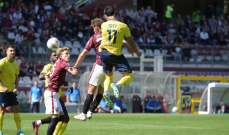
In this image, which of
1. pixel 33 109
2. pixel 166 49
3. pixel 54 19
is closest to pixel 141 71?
pixel 166 49

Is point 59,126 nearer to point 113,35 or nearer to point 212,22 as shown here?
point 113,35

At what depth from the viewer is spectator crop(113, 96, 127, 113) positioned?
19.3 m

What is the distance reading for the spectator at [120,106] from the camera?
19.3m

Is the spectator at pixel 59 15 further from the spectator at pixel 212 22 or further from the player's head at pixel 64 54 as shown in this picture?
the player's head at pixel 64 54

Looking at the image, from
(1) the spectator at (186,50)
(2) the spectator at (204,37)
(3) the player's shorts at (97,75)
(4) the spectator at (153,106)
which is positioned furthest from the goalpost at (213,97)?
(3) the player's shorts at (97,75)

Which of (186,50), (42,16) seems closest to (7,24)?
(42,16)

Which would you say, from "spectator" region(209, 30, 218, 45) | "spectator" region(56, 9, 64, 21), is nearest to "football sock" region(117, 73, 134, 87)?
"spectator" region(56, 9, 64, 21)

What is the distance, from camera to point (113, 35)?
788 centimetres

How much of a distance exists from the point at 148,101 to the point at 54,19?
9045 millimetres

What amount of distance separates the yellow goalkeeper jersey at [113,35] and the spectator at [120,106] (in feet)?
37.7

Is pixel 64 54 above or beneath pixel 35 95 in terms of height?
A: above

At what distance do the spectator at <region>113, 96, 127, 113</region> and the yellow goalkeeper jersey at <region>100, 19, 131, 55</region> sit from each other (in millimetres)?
11489

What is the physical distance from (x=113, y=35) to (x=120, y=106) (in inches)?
475

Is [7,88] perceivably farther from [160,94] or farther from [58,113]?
[160,94]
